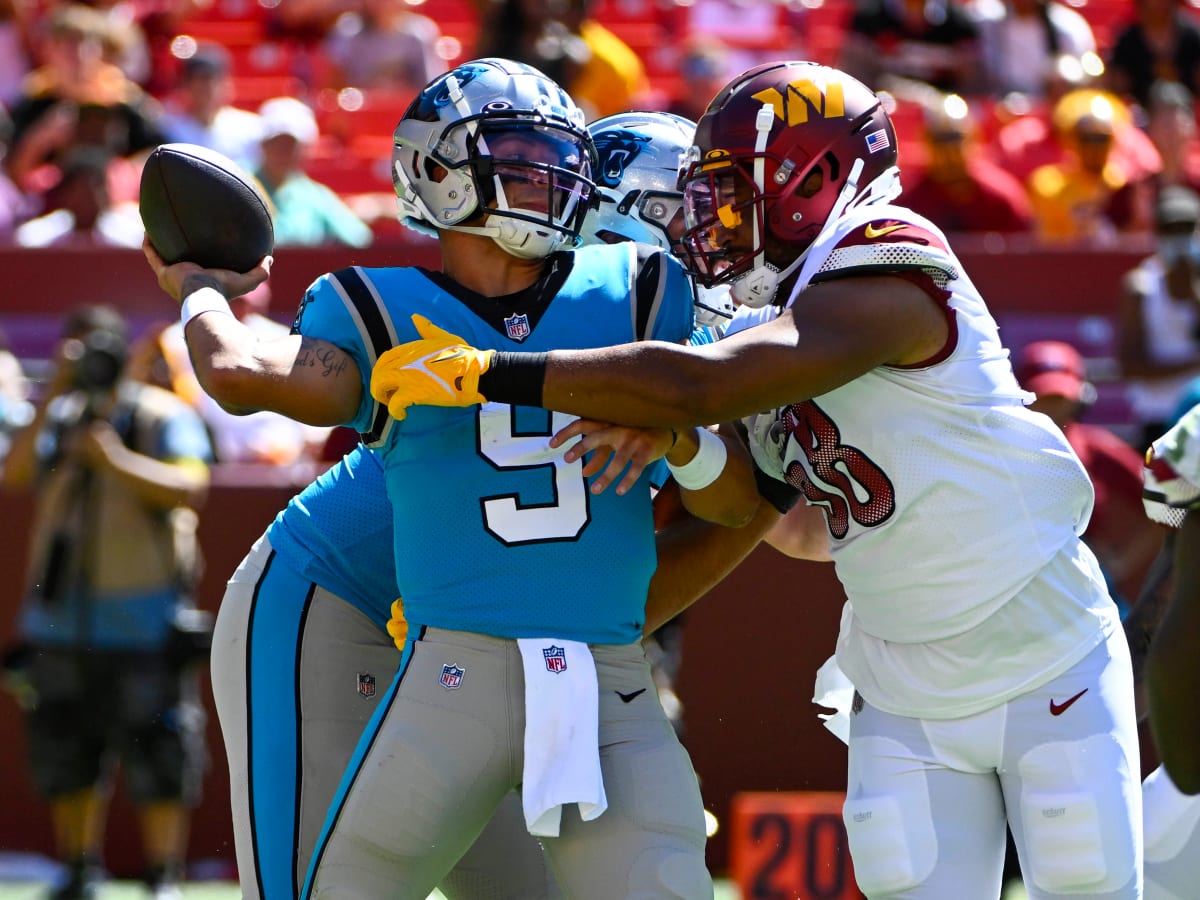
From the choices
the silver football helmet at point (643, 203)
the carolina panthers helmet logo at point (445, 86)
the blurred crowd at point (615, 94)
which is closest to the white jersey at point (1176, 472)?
the silver football helmet at point (643, 203)

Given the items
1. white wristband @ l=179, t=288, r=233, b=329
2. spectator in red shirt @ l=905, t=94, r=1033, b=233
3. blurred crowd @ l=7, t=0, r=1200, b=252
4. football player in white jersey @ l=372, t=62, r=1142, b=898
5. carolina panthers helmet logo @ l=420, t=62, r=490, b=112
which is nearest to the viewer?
football player in white jersey @ l=372, t=62, r=1142, b=898

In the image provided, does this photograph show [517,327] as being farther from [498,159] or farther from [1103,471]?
[1103,471]

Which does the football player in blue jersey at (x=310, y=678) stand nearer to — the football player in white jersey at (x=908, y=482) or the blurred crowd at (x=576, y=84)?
the football player in white jersey at (x=908, y=482)

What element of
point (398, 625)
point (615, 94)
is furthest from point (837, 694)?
point (615, 94)

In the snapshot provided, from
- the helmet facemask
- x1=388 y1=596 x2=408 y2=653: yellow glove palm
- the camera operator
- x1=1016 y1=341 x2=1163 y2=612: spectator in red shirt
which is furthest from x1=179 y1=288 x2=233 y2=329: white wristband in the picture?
x1=1016 y1=341 x2=1163 y2=612: spectator in red shirt

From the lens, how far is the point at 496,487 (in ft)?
9.77

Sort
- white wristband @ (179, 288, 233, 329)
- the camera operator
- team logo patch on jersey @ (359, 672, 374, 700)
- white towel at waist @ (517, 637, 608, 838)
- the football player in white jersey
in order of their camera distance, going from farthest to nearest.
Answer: the camera operator
team logo patch on jersey @ (359, 672, 374, 700)
white wristband @ (179, 288, 233, 329)
the football player in white jersey
white towel at waist @ (517, 637, 608, 838)

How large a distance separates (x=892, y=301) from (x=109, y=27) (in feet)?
26.1

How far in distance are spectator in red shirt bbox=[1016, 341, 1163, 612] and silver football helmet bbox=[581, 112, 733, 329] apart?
2.61 metres

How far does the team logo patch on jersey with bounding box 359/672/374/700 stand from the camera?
3.45 meters

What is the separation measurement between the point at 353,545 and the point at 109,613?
320cm

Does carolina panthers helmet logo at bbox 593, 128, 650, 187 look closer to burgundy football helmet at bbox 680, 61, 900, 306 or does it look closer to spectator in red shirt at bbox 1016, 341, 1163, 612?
burgundy football helmet at bbox 680, 61, 900, 306

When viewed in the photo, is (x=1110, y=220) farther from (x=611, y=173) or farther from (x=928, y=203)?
(x=611, y=173)

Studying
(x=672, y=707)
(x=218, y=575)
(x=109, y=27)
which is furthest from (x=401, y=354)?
(x=109, y=27)
